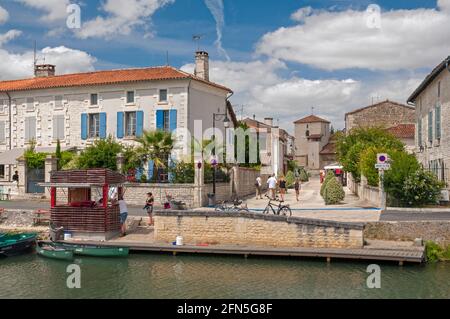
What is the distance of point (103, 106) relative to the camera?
37406mm

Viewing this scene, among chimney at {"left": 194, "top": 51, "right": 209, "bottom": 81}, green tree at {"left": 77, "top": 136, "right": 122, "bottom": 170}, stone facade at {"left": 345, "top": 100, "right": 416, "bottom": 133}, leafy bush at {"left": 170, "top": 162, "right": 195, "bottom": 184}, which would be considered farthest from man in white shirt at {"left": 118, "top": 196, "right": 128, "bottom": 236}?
stone facade at {"left": 345, "top": 100, "right": 416, "bottom": 133}

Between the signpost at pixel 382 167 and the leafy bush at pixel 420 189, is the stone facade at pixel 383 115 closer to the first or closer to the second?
the leafy bush at pixel 420 189

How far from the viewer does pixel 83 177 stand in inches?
836

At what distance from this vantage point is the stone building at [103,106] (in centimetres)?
3569

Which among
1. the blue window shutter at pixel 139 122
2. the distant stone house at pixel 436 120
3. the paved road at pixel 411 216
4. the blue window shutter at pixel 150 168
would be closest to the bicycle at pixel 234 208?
the paved road at pixel 411 216

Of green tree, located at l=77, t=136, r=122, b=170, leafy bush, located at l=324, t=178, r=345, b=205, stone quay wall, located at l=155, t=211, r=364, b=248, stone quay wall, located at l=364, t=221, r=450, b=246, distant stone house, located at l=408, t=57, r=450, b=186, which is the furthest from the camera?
green tree, located at l=77, t=136, r=122, b=170

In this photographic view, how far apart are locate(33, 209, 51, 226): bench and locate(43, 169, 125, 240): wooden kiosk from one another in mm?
2569

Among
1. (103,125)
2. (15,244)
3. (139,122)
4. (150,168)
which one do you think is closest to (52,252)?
(15,244)

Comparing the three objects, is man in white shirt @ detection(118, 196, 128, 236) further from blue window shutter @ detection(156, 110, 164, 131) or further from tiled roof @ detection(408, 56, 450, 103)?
tiled roof @ detection(408, 56, 450, 103)

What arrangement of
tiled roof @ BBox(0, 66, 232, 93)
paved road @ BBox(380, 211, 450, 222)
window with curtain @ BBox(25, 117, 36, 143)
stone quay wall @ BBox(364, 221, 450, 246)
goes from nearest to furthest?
stone quay wall @ BBox(364, 221, 450, 246) → paved road @ BBox(380, 211, 450, 222) → tiled roof @ BBox(0, 66, 232, 93) → window with curtain @ BBox(25, 117, 36, 143)

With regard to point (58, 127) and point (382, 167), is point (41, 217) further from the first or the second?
point (58, 127)

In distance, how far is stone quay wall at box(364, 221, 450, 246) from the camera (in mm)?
18434
